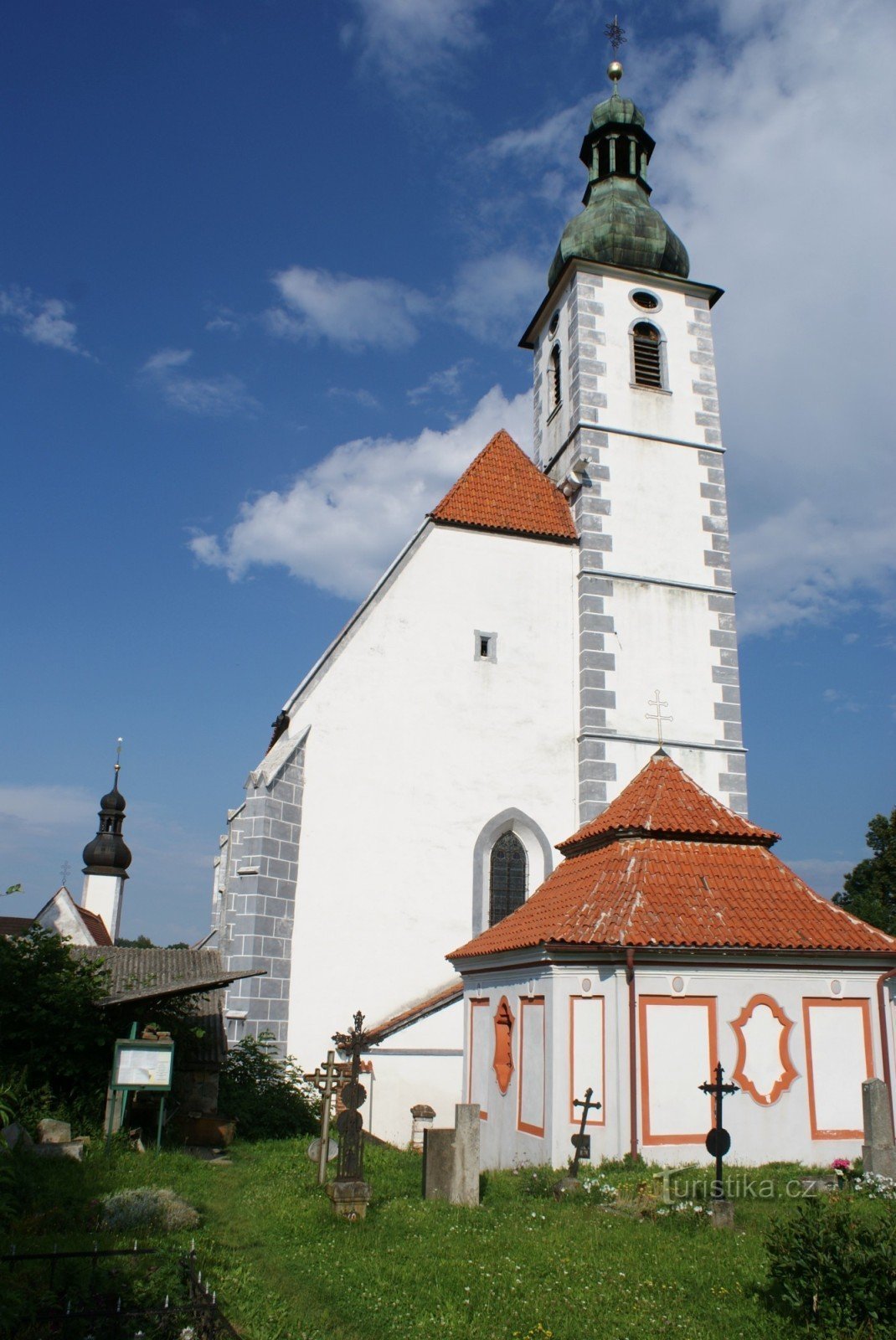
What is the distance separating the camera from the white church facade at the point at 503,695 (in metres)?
15.0

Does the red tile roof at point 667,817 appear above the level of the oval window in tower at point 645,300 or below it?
below

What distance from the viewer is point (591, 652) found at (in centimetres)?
1794

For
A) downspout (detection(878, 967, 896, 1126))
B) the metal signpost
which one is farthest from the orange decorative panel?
downspout (detection(878, 967, 896, 1126))

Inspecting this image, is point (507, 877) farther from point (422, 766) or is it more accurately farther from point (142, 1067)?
point (142, 1067)

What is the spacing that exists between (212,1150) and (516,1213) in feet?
17.0

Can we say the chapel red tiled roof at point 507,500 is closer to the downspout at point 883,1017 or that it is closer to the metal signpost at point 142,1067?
the downspout at point 883,1017

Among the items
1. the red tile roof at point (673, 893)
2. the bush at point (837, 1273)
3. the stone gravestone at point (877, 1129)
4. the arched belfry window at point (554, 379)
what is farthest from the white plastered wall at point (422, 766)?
the bush at point (837, 1273)

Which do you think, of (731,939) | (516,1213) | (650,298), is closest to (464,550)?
(650,298)

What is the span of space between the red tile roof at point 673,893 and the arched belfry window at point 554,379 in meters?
10.2

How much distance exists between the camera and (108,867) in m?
45.8

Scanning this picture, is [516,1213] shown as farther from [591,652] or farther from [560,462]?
[560,462]

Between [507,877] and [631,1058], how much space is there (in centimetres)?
628

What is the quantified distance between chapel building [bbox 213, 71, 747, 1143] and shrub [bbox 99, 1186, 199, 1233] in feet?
21.0

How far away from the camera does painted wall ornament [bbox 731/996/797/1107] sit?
1091 cm
